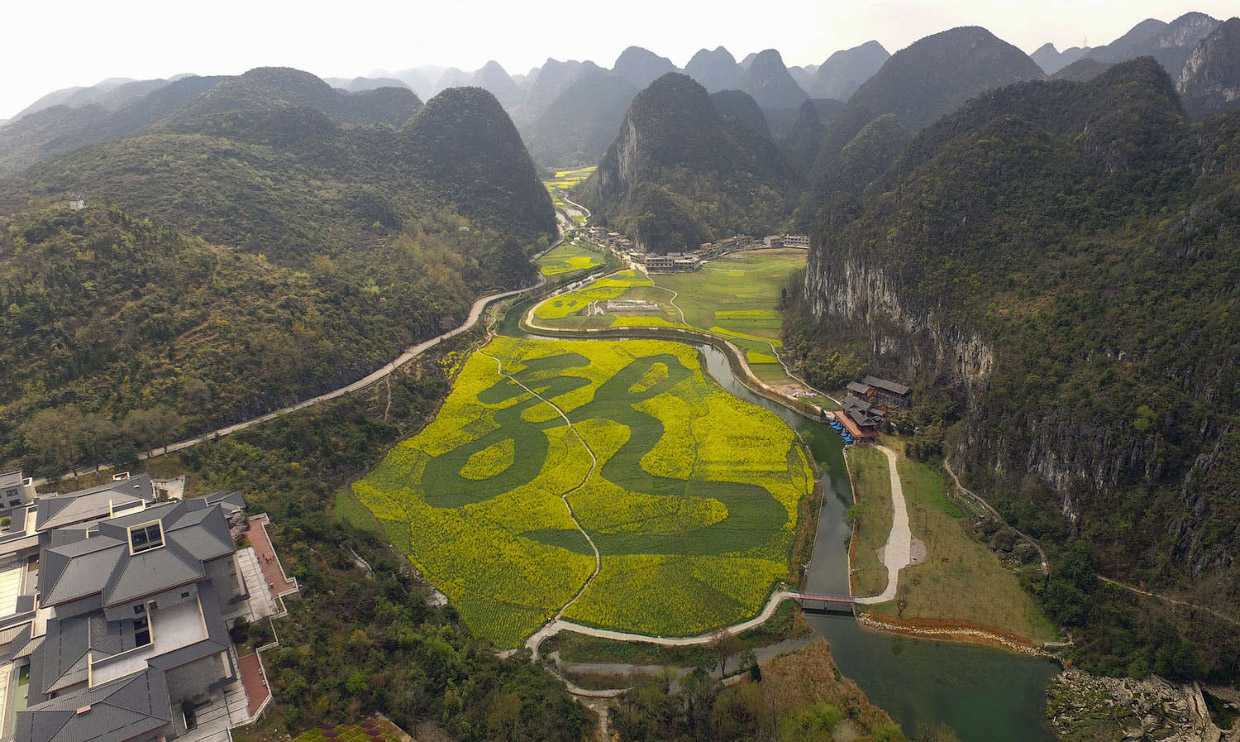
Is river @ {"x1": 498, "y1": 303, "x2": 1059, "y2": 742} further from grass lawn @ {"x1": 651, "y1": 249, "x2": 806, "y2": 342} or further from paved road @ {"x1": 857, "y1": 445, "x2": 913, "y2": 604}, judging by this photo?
grass lawn @ {"x1": 651, "y1": 249, "x2": 806, "y2": 342}

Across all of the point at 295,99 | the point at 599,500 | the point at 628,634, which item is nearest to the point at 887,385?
the point at 599,500

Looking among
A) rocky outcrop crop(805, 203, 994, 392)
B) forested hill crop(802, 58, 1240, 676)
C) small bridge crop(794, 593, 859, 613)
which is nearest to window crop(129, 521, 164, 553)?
small bridge crop(794, 593, 859, 613)

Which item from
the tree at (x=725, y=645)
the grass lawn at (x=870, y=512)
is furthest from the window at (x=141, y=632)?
the grass lawn at (x=870, y=512)

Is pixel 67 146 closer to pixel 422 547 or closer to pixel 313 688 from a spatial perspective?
pixel 422 547

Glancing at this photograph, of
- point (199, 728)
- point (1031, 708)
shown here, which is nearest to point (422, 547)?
point (199, 728)

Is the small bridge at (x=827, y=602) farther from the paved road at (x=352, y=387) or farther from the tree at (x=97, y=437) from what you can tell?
the tree at (x=97, y=437)

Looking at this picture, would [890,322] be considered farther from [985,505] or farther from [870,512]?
[870,512]

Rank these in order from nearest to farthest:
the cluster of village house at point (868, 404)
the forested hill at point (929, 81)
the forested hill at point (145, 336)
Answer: the forested hill at point (145, 336) → the cluster of village house at point (868, 404) → the forested hill at point (929, 81)
